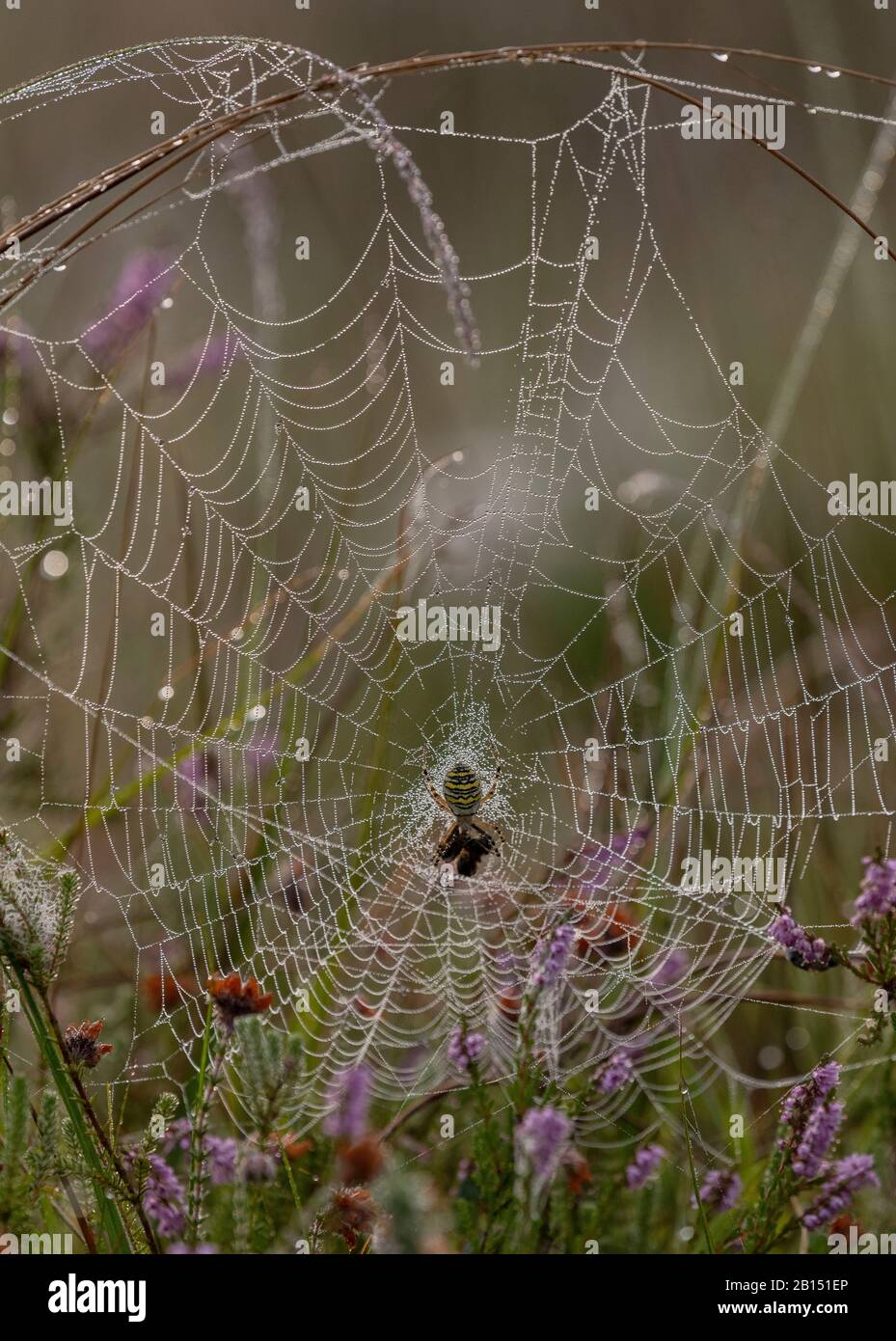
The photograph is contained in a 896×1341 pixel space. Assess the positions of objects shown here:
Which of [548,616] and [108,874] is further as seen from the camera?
[548,616]

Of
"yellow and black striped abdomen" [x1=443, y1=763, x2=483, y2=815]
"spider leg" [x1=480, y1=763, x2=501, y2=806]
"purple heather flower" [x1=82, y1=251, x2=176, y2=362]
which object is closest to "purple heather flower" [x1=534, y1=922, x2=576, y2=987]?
"yellow and black striped abdomen" [x1=443, y1=763, x2=483, y2=815]

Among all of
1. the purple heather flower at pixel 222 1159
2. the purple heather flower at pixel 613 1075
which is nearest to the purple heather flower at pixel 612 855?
the purple heather flower at pixel 613 1075

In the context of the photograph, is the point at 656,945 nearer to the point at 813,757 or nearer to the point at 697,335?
the point at 813,757

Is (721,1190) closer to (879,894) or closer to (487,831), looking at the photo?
(879,894)

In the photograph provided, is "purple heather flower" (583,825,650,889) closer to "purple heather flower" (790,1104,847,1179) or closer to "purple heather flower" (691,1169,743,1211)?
"purple heather flower" (691,1169,743,1211)

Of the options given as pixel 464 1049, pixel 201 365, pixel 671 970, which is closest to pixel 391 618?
pixel 201 365

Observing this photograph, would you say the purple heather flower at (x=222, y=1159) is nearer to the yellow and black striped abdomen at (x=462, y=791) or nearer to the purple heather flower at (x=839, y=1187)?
the purple heather flower at (x=839, y=1187)
